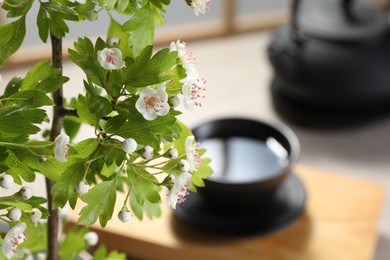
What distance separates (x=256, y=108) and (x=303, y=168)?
1.24 ft

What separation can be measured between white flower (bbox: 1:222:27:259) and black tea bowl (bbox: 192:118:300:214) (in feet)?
1.62

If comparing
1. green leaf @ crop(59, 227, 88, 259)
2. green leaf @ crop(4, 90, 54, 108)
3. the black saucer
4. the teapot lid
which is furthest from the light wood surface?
green leaf @ crop(4, 90, 54, 108)

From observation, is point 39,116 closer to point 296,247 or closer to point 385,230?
point 296,247

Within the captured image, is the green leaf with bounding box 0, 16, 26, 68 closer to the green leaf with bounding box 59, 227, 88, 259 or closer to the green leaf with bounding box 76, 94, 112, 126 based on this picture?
the green leaf with bounding box 76, 94, 112, 126

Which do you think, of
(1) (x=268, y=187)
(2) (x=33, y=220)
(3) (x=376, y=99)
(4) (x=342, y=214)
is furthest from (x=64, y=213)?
(3) (x=376, y=99)

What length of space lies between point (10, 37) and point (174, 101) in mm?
148

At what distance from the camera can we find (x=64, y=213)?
78 centimetres

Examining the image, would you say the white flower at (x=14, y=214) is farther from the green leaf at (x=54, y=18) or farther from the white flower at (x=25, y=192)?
the green leaf at (x=54, y=18)

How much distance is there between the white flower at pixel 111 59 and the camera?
53 centimetres

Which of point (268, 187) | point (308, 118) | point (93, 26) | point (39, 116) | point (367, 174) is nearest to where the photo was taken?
point (39, 116)

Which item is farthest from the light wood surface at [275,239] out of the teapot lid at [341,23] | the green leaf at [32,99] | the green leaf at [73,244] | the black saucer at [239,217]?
the green leaf at [32,99]

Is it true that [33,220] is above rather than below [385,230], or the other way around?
above

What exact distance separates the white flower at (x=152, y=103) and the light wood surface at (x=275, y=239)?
1.72 ft

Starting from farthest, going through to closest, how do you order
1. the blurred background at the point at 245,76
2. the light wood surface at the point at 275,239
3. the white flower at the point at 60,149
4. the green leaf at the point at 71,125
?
the blurred background at the point at 245,76
the light wood surface at the point at 275,239
the green leaf at the point at 71,125
the white flower at the point at 60,149
